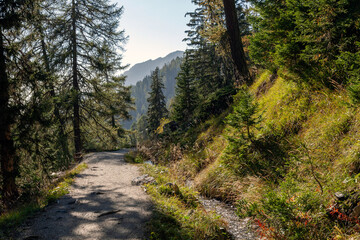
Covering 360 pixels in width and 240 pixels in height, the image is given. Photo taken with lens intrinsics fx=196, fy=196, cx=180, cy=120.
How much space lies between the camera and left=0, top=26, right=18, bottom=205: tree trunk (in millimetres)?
6374

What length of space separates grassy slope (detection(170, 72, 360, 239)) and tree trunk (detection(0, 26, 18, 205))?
18.4ft

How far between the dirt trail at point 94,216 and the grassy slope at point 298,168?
209cm

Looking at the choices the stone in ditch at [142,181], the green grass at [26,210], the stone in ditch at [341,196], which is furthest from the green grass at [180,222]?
the green grass at [26,210]

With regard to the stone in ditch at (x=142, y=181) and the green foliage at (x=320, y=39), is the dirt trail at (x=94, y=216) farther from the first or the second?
the green foliage at (x=320, y=39)

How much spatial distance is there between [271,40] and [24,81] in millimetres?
8632

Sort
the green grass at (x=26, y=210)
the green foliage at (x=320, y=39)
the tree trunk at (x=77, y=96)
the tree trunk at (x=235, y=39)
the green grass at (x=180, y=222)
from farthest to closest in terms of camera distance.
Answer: the tree trunk at (x=77, y=96)
the tree trunk at (x=235, y=39)
the green foliage at (x=320, y=39)
the green grass at (x=26, y=210)
the green grass at (x=180, y=222)

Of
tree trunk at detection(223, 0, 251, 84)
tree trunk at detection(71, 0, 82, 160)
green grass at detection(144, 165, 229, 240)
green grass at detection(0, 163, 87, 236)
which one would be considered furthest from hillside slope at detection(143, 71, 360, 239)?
tree trunk at detection(71, 0, 82, 160)

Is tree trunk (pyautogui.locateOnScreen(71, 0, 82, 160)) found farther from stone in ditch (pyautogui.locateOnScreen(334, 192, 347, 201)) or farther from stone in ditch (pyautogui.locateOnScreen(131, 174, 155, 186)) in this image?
stone in ditch (pyautogui.locateOnScreen(334, 192, 347, 201))

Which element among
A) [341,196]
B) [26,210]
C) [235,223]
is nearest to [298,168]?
[341,196]

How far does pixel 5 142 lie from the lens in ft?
21.2

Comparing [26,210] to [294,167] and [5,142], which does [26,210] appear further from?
[294,167]

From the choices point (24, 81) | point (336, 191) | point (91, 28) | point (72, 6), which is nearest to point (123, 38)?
point (91, 28)

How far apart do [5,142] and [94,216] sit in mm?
4695

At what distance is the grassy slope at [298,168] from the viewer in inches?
117
